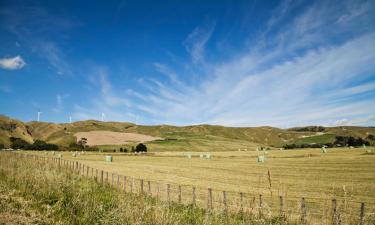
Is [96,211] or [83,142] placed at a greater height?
[83,142]

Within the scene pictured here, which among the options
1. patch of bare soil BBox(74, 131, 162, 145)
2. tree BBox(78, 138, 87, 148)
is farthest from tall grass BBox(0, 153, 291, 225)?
patch of bare soil BBox(74, 131, 162, 145)

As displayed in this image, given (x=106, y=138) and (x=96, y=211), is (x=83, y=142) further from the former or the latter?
(x=96, y=211)

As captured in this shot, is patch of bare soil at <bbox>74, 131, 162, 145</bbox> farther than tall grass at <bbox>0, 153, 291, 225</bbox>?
Yes

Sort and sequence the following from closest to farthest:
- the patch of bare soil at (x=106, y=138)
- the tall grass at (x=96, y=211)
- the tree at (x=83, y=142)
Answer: the tall grass at (x=96, y=211) → the tree at (x=83, y=142) → the patch of bare soil at (x=106, y=138)

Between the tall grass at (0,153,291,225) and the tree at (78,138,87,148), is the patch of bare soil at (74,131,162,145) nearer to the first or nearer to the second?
the tree at (78,138,87,148)

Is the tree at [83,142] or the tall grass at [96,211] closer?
the tall grass at [96,211]

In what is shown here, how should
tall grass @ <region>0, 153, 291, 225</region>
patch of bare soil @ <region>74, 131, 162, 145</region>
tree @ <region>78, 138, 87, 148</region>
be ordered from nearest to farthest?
tall grass @ <region>0, 153, 291, 225</region> < tree @ <region>78, 138, 87, 148</region> < patch of bare soil @ <region>74, 131, 162, 145</region>

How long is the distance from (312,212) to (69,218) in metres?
11.1

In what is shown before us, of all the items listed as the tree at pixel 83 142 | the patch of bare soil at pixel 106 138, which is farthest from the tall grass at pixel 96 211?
the patch of bare soil at pixel 106 138

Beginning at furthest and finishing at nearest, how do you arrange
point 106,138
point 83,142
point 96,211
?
point 106,138, point 83,142, point 96,211

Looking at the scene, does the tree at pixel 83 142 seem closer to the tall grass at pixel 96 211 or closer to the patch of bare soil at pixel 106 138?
the patch of bare soil at pixel 106 138

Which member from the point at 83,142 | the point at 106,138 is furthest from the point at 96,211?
the point at 106,138

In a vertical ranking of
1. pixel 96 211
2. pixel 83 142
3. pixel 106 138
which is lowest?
pixel 96 211

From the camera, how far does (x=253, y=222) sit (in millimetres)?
10742
